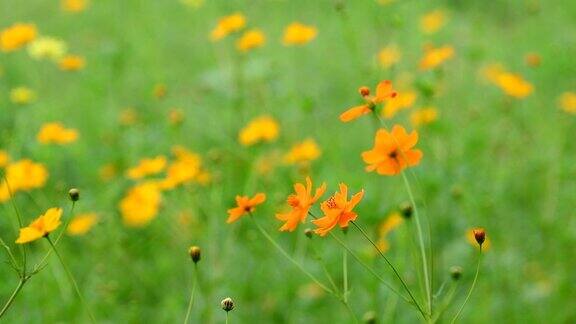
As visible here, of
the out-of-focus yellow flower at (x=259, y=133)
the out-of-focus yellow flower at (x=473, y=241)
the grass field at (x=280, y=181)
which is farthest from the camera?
the out-of-focus yellow flower at (x=259, y=133)

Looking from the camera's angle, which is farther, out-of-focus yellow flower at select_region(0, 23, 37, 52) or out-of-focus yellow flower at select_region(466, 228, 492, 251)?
out-of-focus yellow flower at select_region(0, 23, 37, 52)

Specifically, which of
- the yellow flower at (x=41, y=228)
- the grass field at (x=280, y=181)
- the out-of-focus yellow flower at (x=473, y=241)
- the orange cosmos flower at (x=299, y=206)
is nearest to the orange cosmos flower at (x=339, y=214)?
the orange cosmos flower at (x=299, y=206)

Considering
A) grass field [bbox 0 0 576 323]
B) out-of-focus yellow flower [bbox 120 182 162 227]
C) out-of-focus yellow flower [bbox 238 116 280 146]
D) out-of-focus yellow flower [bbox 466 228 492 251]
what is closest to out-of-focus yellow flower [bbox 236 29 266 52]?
grass field [bbox 0 0 576 323]

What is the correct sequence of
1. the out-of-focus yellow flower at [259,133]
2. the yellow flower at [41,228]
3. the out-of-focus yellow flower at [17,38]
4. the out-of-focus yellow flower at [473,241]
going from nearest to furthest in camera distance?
the yellow flower at [41,228], the out-of-focus yellow flower at [473,241], the out-of-focus yellow flower at [259,133], the out-of-focus yellow flower at [17,38]

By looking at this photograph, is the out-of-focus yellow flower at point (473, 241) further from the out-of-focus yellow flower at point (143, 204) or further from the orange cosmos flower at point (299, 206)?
the orange cosmos flower at point (299, 206)

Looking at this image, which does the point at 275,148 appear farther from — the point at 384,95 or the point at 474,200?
the point at 384,95

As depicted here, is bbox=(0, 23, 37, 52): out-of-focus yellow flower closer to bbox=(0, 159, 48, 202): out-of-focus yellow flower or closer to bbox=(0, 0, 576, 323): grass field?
bbox=(0, 0, 576, 323): grass field

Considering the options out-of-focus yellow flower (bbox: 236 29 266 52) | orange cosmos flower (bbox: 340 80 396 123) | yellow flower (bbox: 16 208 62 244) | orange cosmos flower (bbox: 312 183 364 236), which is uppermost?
orange cosmos flower (bbox: 340 80 396 123)

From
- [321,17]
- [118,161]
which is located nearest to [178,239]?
[118,161]
